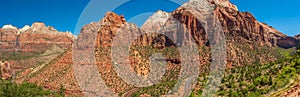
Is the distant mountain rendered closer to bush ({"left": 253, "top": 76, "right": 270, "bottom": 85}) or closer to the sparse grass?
the sparse grass

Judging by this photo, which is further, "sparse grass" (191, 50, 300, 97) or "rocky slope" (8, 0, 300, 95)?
"rocky slope" (8, 0, 300, 95)

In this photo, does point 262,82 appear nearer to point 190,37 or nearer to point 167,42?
point 190,37

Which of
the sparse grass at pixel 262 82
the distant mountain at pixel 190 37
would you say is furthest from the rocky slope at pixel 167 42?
the sparse grass at pixel 262 82

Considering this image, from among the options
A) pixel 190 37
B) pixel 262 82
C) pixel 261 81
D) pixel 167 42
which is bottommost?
pixel 262 82

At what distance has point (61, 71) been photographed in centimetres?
10656

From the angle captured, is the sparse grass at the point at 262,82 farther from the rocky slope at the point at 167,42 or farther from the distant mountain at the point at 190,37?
the rocky slope at the point at 167,42

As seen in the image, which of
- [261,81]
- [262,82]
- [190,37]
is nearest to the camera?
Result: [262,82]

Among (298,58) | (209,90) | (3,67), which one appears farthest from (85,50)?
(298,58)

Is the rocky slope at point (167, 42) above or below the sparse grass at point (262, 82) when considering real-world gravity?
above

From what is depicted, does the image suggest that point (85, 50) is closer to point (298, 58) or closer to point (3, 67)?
point (3, 67)

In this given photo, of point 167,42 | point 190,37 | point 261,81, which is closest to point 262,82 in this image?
point 261,81

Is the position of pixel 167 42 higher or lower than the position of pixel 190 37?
lower

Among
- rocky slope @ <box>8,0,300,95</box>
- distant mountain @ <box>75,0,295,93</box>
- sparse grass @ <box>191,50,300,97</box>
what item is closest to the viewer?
sparse grass @ <box>191,50,300,97</box>

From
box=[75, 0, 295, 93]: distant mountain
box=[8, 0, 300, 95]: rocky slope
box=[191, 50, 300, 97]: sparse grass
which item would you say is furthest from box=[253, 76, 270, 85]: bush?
box=[8, 0, 300, 95]: rocky slope
